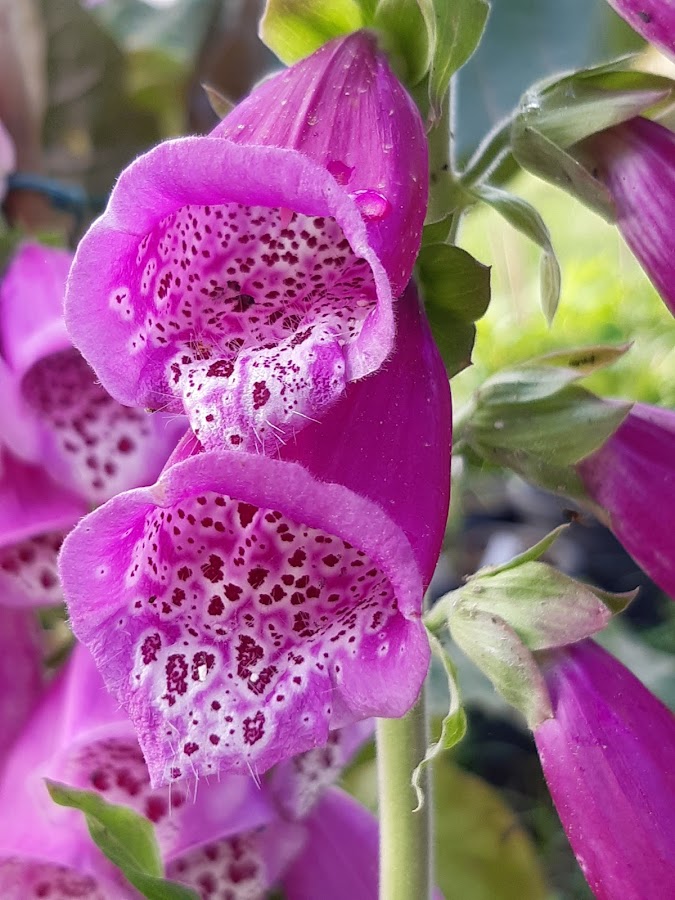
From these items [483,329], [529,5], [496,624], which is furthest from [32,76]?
[496,624]

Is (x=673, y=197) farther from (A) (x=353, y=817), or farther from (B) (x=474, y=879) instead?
(B) (x=474, y=879)

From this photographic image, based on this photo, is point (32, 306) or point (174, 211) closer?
point (174, 211)

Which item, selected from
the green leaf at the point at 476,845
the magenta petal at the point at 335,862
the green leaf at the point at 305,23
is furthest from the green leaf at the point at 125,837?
the green leaf at the point at 476,845

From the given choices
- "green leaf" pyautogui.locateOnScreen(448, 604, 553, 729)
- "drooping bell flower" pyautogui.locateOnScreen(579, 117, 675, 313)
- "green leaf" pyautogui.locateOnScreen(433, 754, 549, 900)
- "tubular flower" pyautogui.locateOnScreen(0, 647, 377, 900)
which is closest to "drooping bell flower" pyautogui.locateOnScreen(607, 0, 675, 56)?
"drooping bell flower" pyautogui.locateOnScreen(579, 117, 675, 313)

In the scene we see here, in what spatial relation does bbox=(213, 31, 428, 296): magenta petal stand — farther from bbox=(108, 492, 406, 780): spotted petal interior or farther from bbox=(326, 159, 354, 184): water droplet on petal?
bbox=(108, 492, 406, 780): spotted petal interior

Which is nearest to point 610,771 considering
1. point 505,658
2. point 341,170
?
point 505,658

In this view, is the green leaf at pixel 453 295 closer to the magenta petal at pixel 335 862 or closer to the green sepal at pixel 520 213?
the green sepal at pixel 520 213

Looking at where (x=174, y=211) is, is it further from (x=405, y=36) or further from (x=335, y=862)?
(x=335, y=862)
